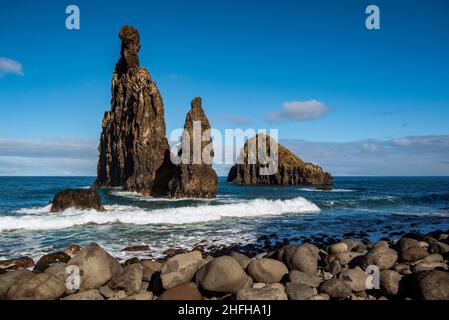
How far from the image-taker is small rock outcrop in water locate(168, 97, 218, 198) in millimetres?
42169

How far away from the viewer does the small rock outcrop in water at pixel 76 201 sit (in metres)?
27.2

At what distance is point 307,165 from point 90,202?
8470cm

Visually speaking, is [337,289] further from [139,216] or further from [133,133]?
[133,133]

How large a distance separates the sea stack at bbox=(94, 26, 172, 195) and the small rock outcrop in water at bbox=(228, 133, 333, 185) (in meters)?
48.2

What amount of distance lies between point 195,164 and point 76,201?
17.4 metres

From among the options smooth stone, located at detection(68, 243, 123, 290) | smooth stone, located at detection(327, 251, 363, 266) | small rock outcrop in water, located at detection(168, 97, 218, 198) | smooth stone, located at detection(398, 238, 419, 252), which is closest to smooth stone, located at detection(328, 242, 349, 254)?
smooth stone, located at detection(327, 251, 363, 266)

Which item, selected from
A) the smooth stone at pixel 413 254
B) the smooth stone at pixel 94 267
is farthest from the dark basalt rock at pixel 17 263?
the smooth stone at pixel 413 254

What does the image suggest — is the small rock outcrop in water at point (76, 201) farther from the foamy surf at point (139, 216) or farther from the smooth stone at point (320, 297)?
the smooth stone at point (320, 297)

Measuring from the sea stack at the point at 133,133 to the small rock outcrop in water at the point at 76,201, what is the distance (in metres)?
21.3

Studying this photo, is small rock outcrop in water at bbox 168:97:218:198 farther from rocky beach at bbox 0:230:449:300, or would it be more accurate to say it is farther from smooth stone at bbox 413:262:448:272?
smooth stone at bbox 413:262:448:272

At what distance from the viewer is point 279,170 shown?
337 feet
